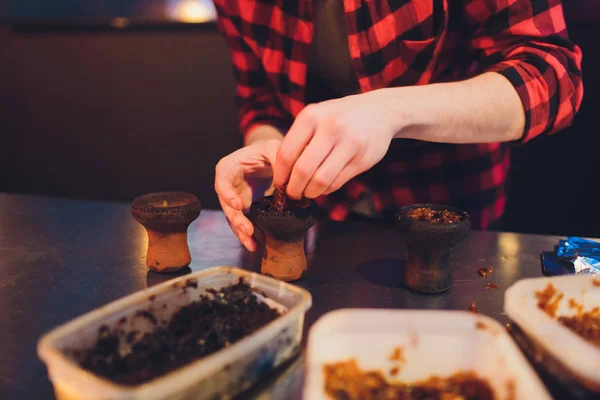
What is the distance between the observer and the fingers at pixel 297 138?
3.18 ft

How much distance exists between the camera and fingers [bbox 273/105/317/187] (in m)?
0.97

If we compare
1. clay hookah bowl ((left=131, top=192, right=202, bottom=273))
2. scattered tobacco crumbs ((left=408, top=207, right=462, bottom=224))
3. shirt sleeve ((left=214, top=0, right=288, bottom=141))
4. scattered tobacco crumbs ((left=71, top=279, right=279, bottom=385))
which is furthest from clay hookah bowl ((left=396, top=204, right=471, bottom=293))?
shirt sleeve ((left=214, top=0, right=288, bottom=141))

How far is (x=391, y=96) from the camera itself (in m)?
1.03

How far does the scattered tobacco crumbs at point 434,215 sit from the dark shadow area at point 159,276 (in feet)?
1.82

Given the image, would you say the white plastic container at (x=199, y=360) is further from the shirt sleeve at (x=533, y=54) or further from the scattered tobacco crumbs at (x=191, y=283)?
the shirt sleeve at (x=533, y=54)

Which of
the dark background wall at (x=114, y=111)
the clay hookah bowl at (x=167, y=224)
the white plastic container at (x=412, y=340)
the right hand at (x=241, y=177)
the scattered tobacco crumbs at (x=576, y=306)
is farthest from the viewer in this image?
the dark background wall at (x=114, y=111)

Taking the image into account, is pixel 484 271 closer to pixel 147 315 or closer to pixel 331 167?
pixel 331 167

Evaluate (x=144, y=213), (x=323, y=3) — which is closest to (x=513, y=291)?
(x=144, y=213)

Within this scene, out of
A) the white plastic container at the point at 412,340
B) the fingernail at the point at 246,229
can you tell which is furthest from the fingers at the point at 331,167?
the white plastic container at the point at 412,340

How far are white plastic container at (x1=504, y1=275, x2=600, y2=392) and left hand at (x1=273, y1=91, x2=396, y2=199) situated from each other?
0.40 metres

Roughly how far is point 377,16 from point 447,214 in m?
0.63

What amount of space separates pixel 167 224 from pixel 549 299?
0.77m

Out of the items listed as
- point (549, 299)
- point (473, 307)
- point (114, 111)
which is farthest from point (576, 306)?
point (114, 111)

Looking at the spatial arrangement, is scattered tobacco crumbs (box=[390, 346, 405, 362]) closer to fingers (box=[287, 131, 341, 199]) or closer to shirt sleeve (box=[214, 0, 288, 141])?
fingers (box=[287, 131, 341, 199])
